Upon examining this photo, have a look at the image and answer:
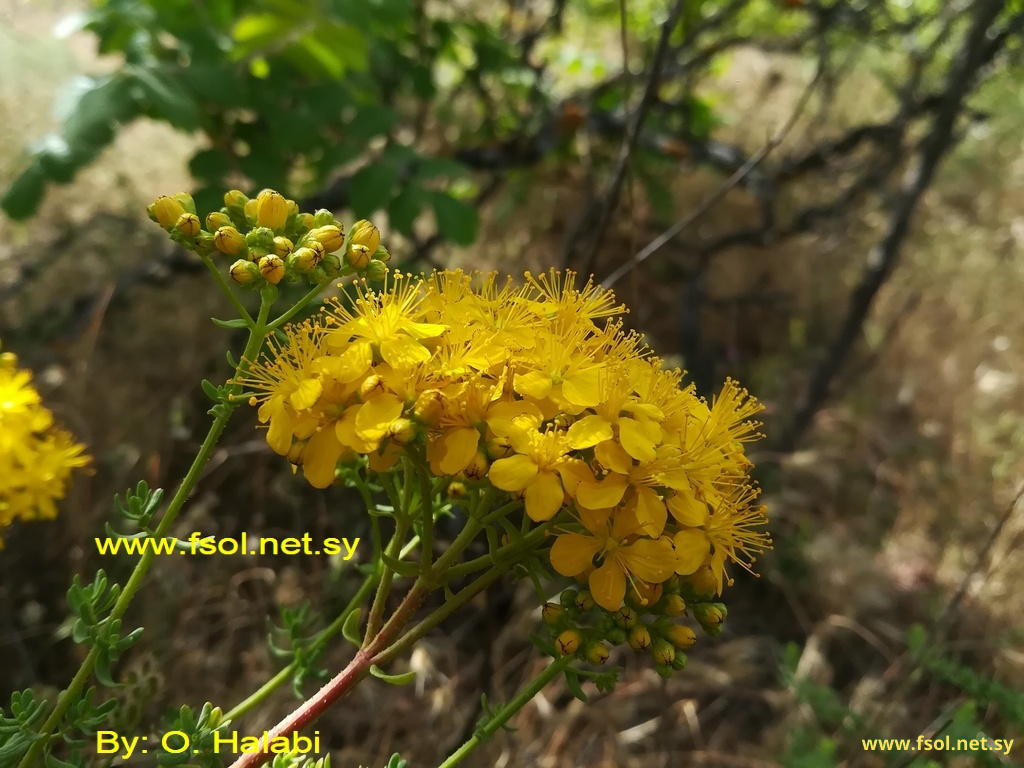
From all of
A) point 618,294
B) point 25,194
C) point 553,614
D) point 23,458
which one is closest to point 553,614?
point 553,614

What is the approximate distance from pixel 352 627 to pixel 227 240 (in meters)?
0.68

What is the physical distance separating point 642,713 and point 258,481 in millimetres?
1770

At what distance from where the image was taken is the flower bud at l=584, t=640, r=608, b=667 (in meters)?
1.10

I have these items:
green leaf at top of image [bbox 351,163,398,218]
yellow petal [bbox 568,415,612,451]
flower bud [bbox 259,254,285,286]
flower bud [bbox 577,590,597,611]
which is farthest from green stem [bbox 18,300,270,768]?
green leaf at top of image [bbox 351,163,398,218]

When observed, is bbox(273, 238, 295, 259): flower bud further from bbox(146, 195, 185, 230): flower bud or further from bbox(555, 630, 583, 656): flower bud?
bbox(555, 630, 583, 656): flower bud

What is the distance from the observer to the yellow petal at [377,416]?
1.05 m

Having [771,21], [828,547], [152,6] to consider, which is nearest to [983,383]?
[828,547]

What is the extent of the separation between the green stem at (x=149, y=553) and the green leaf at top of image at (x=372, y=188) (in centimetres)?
144

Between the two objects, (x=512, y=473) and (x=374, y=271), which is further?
(x=374, y=271)

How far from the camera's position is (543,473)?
3.45 feet

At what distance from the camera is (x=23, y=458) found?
5.38 feet

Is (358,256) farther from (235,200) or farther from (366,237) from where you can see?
(235,200)

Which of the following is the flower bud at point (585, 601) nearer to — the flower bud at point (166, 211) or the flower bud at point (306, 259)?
the flower bud at point (306, 259)

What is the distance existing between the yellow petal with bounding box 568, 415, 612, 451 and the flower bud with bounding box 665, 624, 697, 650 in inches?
14.1
